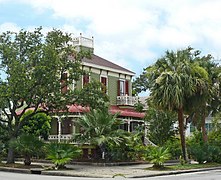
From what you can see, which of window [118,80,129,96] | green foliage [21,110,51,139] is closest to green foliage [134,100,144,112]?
window [118,80,129,96]

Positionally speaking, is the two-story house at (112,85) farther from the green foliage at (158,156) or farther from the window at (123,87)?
the green foliage at (158,156)

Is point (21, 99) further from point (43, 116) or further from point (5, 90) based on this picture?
point (43, 116)

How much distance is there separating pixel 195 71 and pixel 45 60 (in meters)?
10.3

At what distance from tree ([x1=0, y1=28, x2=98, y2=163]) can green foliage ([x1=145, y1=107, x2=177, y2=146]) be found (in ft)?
38.6

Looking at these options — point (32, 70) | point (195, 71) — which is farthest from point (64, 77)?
point (195, 71)

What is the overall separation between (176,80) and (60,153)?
28.9 ft

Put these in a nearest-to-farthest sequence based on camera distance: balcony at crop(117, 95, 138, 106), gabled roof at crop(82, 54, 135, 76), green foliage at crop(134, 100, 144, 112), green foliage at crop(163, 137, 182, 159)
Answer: green foliage at crop(163, 137, 182, 159) < gabled roof at crop(82, 54, 135, 76) < green foliage at crop(134, 100, 144, 112) < balcony at crop(117, 95, 138, 106)

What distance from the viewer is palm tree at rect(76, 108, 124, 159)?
27766 millimetres

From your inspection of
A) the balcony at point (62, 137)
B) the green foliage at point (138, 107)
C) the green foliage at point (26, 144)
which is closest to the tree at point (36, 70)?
the green foliage at point (26, 144)

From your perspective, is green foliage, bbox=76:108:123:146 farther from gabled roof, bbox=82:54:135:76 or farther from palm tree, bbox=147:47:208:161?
gabled roof, bbox=82:54:135:76

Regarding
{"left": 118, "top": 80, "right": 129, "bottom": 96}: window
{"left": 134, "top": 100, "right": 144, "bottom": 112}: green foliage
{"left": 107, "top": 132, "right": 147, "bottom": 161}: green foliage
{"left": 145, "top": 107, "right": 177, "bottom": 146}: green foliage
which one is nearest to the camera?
{"left": 107, "top": 132, "right": 147, "bottom": 161}: green foliage

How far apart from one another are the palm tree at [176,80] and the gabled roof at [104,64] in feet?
36.3

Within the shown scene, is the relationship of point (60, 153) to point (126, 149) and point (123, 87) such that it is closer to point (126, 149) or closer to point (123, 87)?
point (126, 149)

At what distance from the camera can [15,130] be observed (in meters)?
27.7
